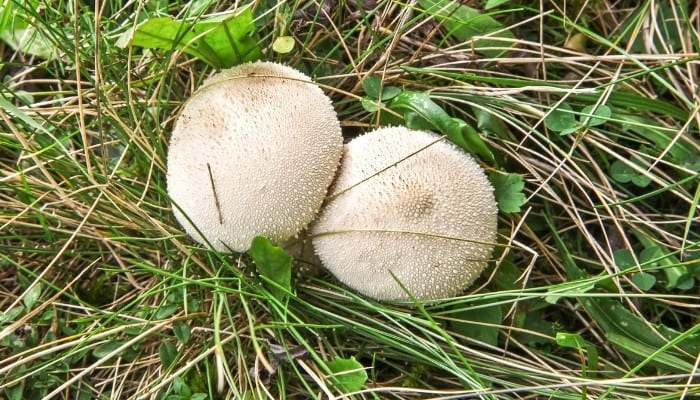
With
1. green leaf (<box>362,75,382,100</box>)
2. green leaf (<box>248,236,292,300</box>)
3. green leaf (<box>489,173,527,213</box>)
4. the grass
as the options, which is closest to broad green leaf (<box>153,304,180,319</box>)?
the grass

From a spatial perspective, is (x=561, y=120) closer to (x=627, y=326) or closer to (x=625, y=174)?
(x=625, y=174)

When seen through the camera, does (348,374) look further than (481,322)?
No

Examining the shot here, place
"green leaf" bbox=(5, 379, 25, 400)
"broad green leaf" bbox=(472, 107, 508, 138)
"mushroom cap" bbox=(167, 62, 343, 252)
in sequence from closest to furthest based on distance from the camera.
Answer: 1. "mushroom cap" bbox=(167, 62, 343, 252)
2. "green leaf" bbox=(5, 379, 25, 400)
3. "broad green leaf" bbox=(472, 107, 508, 138)

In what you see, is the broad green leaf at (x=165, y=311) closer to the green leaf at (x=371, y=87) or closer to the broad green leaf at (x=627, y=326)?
the green leaf at (x=371, y=87)

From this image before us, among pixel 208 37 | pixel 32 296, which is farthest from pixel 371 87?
pixel 32 296

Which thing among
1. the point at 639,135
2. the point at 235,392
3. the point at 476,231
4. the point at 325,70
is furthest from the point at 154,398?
the point at 639,135

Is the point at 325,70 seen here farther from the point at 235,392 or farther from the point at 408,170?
the point at 235,392

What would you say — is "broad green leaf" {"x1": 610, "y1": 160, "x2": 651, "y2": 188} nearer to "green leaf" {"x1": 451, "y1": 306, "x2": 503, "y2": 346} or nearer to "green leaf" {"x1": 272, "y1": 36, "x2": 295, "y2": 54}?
"green leaf" {"x1": 451, "y1": 306, "x2": 503, "y2": 346}

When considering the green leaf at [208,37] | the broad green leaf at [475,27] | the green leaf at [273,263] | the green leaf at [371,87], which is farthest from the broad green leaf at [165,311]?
the broad green leaf at [475,27]
